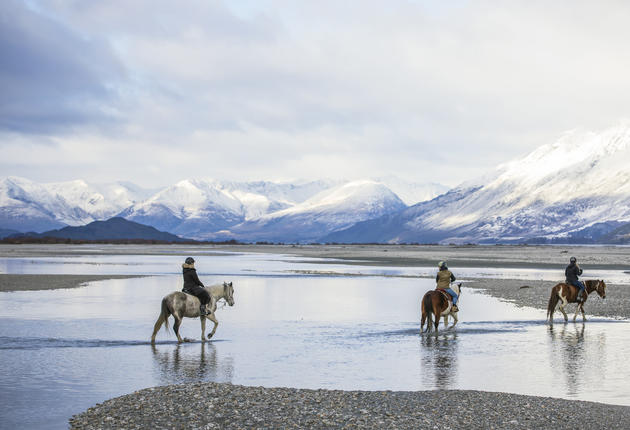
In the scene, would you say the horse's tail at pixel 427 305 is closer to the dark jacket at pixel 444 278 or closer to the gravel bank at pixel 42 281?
the dark jacket at pixel 444 278

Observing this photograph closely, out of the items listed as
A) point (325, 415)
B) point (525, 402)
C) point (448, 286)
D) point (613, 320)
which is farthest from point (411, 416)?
point (613, 320)

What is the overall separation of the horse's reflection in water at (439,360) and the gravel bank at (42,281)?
29.8 m

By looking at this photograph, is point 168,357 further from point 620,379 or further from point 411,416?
point 620,379

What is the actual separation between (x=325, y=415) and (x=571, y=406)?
527 cm

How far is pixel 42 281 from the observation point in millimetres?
52156

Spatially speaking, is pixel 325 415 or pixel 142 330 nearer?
pixel 325 415

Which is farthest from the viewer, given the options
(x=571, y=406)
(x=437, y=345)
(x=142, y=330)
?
(x=142, y=330)

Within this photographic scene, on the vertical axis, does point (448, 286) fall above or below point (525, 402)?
above

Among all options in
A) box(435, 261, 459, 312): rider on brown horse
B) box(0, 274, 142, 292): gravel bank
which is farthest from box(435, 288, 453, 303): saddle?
box(0, 274, 142, 292): gravel bank

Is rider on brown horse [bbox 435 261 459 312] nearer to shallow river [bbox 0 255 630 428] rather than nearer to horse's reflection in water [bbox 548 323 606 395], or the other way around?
shallow river [bbox 0 255 630 428]

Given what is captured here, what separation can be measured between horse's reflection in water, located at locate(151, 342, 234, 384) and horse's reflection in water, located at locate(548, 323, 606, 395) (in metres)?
8.87

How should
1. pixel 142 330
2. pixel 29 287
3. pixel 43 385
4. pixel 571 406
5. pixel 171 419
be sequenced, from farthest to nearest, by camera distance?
pixel 29 287 → pixel 142 330 → pixel 43 385 → pixel 571 406 → pixel 171 419

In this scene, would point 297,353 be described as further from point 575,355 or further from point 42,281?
point 42,281

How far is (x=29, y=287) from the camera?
4666 centimetres
